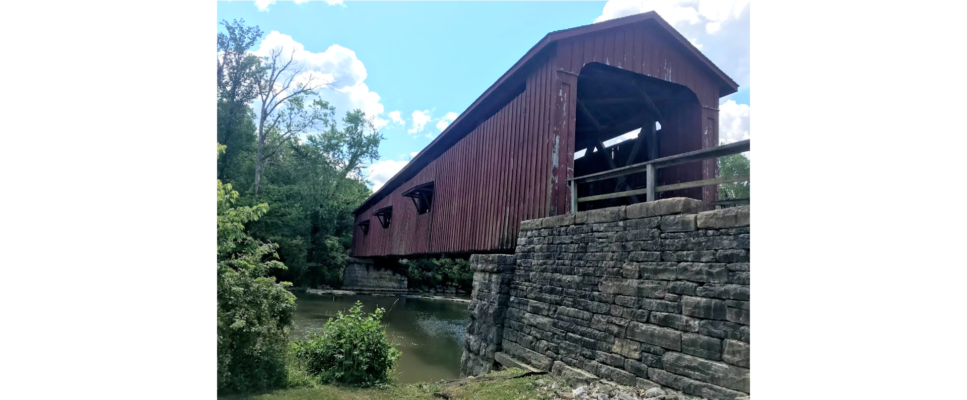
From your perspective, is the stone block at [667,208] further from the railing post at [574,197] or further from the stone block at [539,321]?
the stone block at [539,321]

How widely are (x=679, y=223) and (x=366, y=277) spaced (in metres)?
23.0

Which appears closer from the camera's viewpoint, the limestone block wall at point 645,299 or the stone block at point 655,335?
the limestone block wall at point 645,299

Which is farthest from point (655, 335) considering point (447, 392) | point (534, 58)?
point (534, 58)

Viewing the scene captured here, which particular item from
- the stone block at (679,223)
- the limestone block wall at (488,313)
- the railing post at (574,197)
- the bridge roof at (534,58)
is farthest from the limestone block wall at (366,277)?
the stone block at (679,223)

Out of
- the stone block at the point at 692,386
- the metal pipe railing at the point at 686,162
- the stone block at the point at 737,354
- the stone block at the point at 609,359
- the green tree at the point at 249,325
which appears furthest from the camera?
the green tree at the point at 249,325

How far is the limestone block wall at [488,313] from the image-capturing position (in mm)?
6648

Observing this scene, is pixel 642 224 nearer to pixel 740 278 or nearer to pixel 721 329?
pixel 740 278

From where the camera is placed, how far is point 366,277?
2559 centimetres

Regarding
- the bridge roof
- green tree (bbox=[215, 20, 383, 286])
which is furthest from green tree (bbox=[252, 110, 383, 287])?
the bridge roof

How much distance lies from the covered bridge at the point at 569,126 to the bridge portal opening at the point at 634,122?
0.07ft
